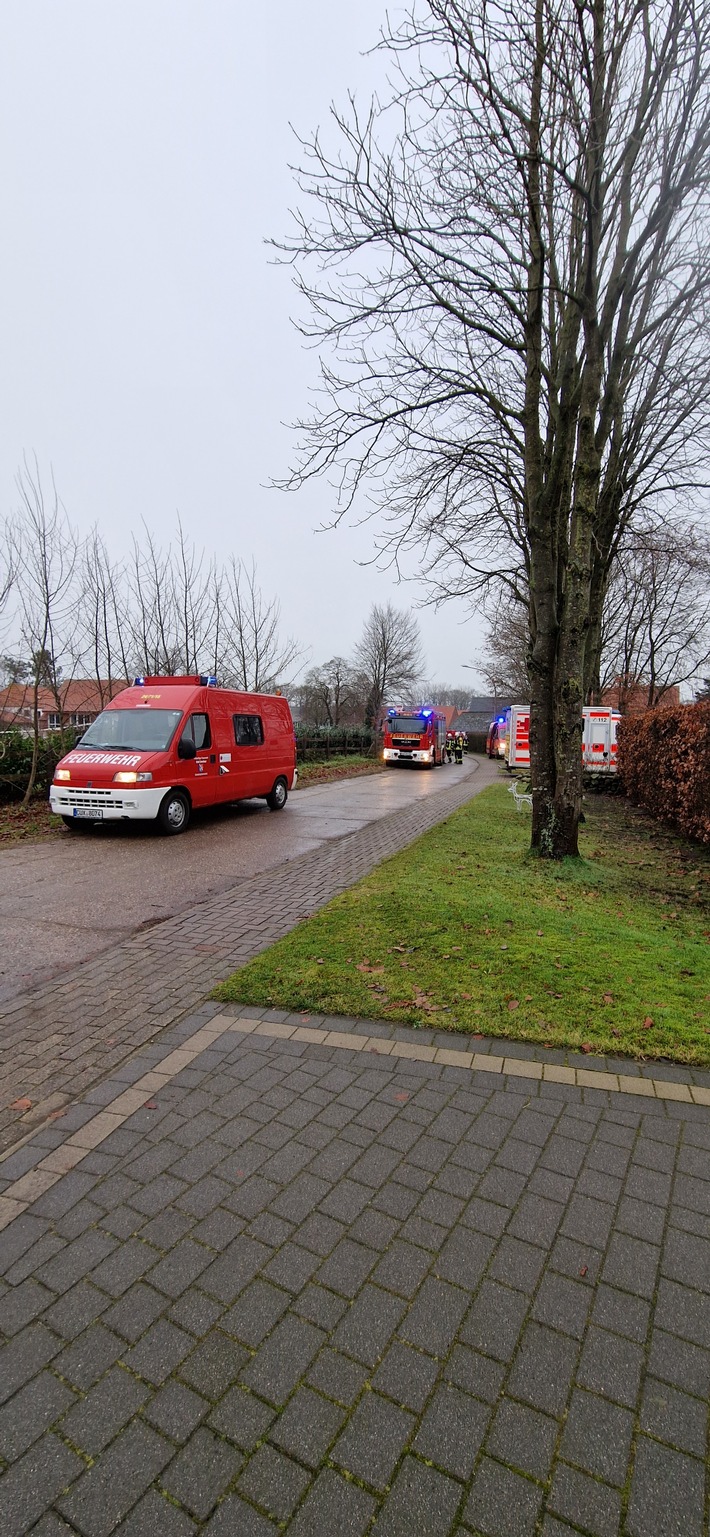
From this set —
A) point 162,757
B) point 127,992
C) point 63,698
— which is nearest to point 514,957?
point 127,992

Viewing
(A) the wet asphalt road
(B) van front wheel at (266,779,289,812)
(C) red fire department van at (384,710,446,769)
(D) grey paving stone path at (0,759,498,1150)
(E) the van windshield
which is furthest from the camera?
(C) red fire department van at (384,710,446,769)

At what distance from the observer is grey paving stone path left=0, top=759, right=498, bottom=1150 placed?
3.32 metres

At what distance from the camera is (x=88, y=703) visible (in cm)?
1639

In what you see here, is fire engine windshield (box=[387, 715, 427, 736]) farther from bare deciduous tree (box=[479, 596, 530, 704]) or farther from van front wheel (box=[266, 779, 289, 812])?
van front wheel (box=[266, 779, 289, 812])

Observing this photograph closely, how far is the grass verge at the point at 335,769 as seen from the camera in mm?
22527

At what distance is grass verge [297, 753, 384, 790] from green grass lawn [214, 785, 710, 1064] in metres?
13.1

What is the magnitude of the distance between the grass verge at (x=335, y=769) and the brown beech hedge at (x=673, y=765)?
8927mm

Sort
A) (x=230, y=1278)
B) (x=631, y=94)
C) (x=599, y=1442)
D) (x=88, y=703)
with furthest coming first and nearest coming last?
(x=88, y=703), (x=631, y=94), (x=230, y=1278), (x=599, y=1442)

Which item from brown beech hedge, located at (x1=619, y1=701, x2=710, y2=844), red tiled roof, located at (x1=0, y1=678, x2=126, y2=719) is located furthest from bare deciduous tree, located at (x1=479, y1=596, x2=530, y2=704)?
red tiled roof, located at (x1=0, y1=678, x2=126, y2=719)

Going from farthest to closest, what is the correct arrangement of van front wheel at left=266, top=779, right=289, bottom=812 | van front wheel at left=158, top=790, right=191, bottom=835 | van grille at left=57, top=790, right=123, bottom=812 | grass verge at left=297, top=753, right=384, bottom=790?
grass verge at left=297, top=753, right=384, bottom=790, van front wheel at left=266, top=779, right=289, bottom=812, van front wheel at left=158, top=790, right=191, bottom=835, van grille at left=57, top=790, right=123, bottom=812

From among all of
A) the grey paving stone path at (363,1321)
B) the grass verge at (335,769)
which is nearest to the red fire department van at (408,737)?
the grass verge at (335,769)

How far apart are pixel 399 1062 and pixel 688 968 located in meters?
2.40

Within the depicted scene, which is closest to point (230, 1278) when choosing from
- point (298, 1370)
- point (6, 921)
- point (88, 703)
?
point (298, 1370)

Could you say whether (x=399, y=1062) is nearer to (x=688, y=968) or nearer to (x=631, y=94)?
(x=688, y=968)
